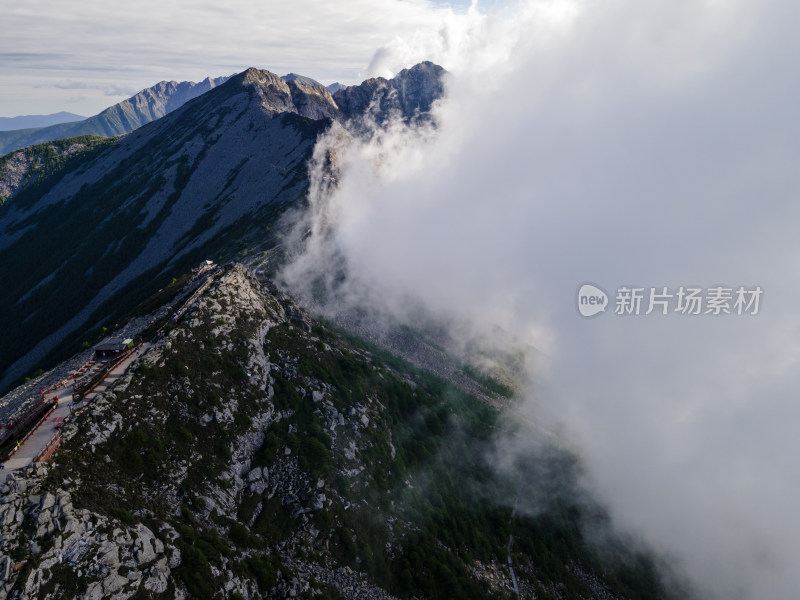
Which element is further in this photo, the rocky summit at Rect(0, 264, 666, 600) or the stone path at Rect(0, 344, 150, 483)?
the stone path at Rect(0, 344, 150, 483)

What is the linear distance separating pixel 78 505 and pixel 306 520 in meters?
27.0

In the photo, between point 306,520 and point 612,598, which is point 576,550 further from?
point 306,520

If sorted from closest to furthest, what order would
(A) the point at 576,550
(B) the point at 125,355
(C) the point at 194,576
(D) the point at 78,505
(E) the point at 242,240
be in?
(D) the point at 78,505 < (C) the point at 194,576 < (B) the point at 125,355 < (A) the point at 576,550 < (E) the point at 242,240

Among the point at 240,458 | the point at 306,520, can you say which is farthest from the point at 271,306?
the point at 306,520

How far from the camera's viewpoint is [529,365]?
6919 inches

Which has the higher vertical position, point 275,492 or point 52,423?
point 275,492

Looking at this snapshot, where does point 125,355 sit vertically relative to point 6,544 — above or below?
above

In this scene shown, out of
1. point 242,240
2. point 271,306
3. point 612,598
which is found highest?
point 242,240

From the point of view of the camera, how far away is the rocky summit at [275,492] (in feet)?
123

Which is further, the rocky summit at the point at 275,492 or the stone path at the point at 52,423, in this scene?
the stone path at the point at 52,423

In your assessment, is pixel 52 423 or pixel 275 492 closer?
pixel 52 423

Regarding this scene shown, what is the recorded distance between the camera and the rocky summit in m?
37.4

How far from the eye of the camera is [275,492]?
58.1 meters

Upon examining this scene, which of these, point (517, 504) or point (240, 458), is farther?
point (517, 504)
